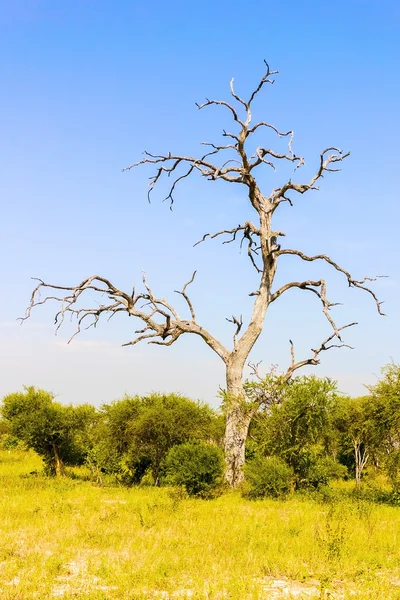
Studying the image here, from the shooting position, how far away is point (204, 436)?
76.5 feet

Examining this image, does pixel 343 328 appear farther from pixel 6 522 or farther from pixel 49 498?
pixel 6 522

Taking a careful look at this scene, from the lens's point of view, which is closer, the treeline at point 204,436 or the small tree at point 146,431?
the treeline at point 204,436

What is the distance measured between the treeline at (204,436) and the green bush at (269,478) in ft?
0.11

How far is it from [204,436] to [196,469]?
4.19 m

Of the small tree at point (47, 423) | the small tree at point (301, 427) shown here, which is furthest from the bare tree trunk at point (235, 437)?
the small tree at point (47, 423)

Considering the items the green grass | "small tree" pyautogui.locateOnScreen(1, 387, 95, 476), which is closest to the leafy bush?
the green grass

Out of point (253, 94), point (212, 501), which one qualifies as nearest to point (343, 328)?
point (212, 501)

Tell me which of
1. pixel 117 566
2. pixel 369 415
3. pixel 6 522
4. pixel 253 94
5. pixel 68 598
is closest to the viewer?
pixel 68 598

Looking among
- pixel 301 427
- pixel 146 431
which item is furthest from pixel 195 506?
pixel 146 431

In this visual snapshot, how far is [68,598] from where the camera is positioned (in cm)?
734

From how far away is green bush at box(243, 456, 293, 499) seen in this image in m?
18.6

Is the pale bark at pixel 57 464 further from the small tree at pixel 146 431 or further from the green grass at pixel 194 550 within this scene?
the green grass at pixel 194 550

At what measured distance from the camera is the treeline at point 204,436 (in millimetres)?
18812

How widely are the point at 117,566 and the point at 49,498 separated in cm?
944
